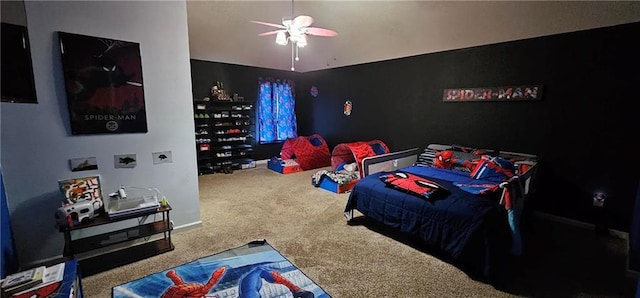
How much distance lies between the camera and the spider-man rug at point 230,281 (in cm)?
195

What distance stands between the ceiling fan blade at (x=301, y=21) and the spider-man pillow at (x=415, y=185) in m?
1.83

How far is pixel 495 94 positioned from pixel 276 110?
4.35 m

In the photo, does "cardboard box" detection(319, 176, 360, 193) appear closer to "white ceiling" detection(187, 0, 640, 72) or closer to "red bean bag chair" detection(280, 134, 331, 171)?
"red bean bag chair" detection(280, 134, 331, 171)

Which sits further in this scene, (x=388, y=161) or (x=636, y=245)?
(x=388, y=161)

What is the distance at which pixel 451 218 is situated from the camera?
2.29m

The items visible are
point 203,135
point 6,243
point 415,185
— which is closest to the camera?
point 6,243

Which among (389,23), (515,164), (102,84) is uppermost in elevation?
(389,23)

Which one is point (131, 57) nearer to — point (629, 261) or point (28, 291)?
point (28, 291)

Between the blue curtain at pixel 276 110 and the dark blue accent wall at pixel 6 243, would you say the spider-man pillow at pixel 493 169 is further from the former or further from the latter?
the blue curtain at pixel 276 110

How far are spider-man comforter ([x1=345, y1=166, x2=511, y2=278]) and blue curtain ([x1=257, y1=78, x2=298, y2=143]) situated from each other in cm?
380

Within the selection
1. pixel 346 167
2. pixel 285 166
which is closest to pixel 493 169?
pixel 346 167

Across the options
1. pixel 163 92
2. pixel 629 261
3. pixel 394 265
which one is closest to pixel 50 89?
pixel 163 92

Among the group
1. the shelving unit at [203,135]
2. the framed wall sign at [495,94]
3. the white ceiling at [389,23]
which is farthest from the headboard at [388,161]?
the shelving unit at [203,135]

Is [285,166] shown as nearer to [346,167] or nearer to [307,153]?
[307,153]
